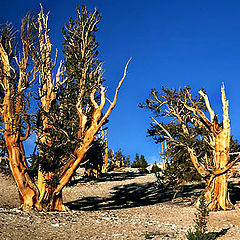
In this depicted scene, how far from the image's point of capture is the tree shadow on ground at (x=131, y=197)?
14350 mm

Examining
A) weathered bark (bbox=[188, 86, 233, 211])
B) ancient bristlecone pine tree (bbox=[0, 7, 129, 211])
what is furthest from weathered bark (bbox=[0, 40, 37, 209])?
weathered bark (bbox=[188, 86, 233, 211])

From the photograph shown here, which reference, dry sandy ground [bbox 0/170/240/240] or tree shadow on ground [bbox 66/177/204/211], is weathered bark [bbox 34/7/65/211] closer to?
dry sandy ground [bbox 0/170/240/240]

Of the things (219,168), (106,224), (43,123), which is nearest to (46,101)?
(43,123)

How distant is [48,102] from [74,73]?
6.38ft

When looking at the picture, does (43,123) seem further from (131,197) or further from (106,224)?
(131,197)

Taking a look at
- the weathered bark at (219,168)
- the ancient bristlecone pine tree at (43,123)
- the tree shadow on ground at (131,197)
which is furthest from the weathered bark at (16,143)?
the weathered bark at (219,168)

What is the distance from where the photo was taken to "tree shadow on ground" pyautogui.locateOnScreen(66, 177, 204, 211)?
1435 cm

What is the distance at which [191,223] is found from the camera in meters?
8.80

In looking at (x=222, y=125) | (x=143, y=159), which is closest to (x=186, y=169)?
(x=222, y=125)

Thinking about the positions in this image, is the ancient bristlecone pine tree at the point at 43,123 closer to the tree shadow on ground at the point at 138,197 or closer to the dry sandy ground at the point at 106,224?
the dry sandy ground at the point at 106,224

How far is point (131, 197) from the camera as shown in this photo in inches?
673

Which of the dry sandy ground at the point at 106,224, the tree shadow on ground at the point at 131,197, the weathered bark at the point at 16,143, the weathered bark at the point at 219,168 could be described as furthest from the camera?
the tree shadow on ground at the point at 131,197

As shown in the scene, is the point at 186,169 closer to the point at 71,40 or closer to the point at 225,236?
the point at 225,236

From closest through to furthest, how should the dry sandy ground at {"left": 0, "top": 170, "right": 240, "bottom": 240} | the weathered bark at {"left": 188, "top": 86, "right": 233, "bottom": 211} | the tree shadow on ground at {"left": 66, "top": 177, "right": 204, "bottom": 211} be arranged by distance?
the dry sandy ground at {"left": 0, "top": 170, "right": 240, "bottom": 240} < the weathered bark at {"left": 188, "top": 86, "right": 233, "bottom": 211} < the tree shadow on ground at {"left": 66, "top": 177, "right": 204, "bottom": 211}
